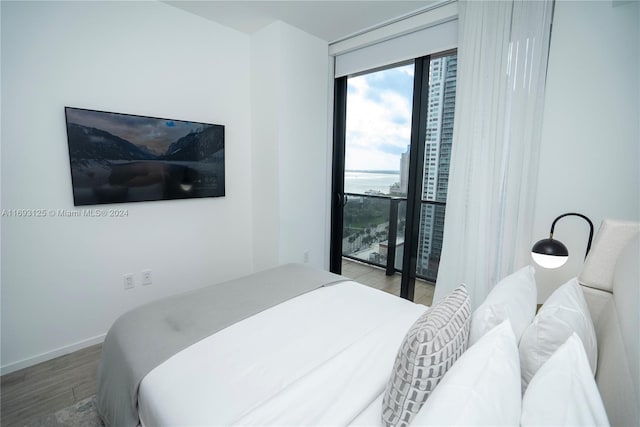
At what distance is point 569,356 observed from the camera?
69 cm

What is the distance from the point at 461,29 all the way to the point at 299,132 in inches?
61.9

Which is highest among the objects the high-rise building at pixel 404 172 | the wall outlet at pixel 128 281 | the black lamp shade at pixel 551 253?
the high-rise building at pixel 404 172

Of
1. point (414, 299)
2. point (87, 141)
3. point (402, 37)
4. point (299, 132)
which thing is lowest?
point (414, 299)

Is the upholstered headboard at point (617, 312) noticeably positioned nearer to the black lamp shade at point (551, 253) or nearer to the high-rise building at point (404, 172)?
the black lamp shade at point (551, 253)

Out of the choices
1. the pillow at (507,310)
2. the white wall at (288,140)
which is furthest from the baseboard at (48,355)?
the pillow at (507,310)

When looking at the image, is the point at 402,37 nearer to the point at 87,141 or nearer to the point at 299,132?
the point at 299,132

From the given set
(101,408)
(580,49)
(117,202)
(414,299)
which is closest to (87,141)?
(117,202)

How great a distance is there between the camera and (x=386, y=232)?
3.36 m

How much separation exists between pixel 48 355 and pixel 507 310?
9.43 ft

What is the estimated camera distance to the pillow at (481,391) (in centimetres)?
64

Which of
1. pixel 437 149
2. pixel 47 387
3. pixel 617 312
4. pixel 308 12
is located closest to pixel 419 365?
pixel 617 312

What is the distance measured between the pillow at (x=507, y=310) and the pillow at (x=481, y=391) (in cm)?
19

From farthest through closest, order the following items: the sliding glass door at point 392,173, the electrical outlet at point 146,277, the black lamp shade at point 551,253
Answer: the sliding glass door at point 392,173
the electrical outlet at point 146,277
the black lamp shade at point 551,253

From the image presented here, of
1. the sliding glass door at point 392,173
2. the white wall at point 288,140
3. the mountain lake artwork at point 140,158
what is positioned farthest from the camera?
the white wall at point 288,140
